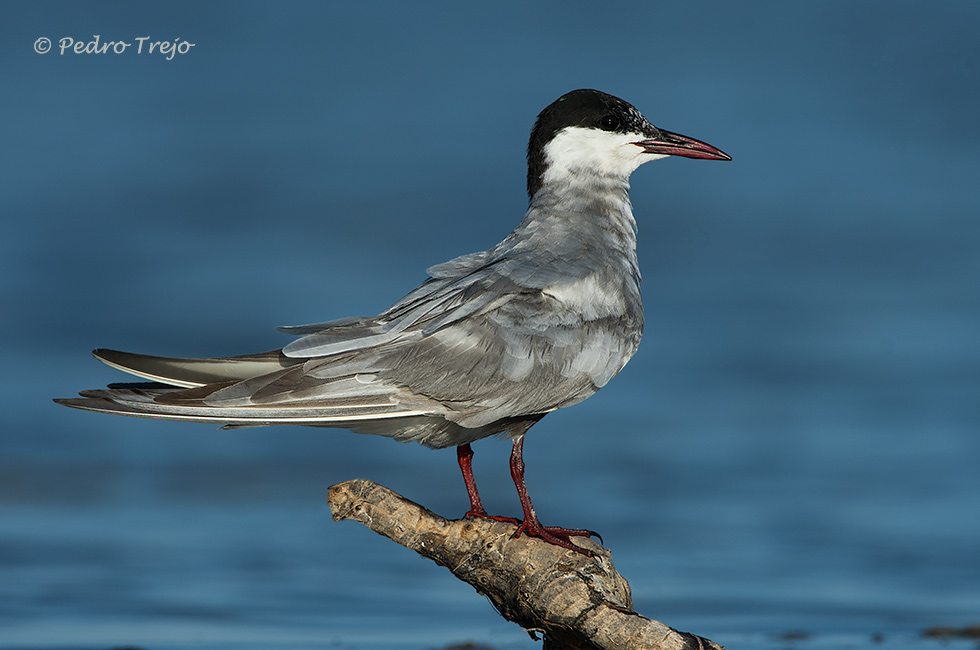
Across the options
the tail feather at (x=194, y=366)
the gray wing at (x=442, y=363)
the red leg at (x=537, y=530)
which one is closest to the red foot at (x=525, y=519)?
the red leg at (x=537, y=530)

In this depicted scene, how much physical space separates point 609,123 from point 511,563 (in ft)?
8.89

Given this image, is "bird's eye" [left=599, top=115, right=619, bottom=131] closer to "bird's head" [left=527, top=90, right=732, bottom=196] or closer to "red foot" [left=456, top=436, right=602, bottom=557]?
"bird's head" [left=527, top=90, right=732, bottom=196]

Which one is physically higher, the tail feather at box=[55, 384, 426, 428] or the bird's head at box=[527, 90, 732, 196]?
the bird's head at box=[527, 90, 732, 196]

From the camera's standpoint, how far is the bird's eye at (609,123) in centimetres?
618

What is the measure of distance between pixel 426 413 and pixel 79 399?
158 cm

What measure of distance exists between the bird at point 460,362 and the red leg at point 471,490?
0.01 meters

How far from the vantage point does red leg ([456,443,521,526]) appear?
5223 mm

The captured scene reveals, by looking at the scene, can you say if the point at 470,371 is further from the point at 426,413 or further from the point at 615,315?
the point at 615,315

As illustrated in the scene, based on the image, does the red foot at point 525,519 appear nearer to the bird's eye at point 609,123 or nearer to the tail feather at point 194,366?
the tail feather at point 194,366

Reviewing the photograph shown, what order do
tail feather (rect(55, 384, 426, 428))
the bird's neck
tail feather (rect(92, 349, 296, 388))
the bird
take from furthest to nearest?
the bird's neck → tail feather (rect(92, 349, 296, 388)) → the bird → tail feather (rect(55, 384, 426, 428))

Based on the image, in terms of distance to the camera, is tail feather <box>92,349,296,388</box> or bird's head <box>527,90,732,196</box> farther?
bird's head <box>527,90,732,196</box>

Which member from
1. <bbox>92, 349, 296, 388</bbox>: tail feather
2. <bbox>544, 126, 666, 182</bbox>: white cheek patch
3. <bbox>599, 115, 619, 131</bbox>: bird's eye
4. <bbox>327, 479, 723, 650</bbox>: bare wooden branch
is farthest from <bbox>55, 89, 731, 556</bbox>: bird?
<bbox>599, 115, 619, 131</bbox>: bird's eye

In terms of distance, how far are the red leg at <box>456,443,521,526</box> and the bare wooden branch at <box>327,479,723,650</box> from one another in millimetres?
79

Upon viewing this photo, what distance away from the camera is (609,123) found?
6.20 m
